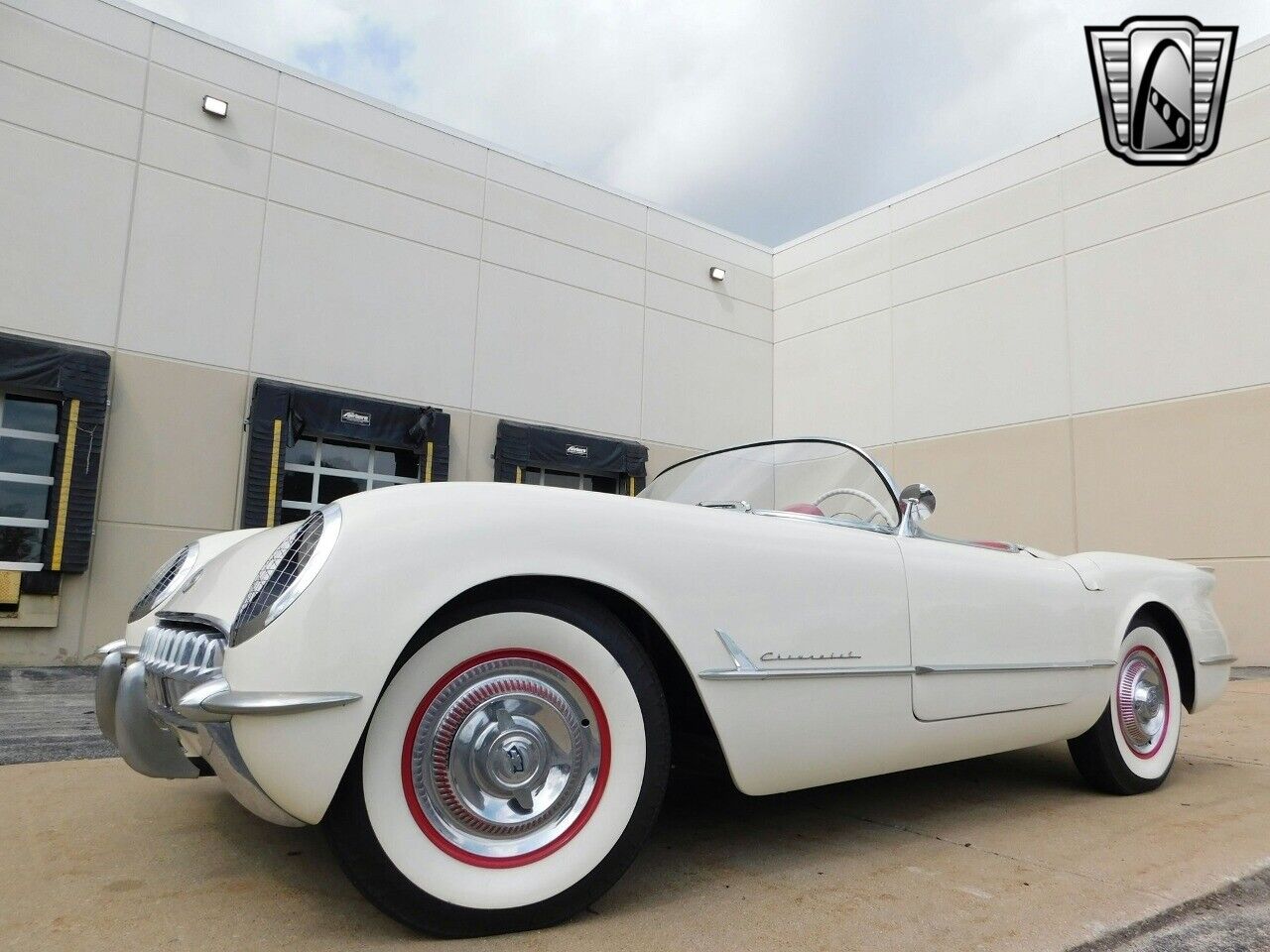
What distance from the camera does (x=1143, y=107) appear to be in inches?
355

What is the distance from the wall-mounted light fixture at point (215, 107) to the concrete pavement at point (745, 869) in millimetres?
7565

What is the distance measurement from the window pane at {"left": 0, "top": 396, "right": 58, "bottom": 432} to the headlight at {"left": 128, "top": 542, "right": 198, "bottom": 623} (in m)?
6.27

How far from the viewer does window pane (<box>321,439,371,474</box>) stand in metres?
9.12

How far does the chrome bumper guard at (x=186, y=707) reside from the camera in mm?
1457

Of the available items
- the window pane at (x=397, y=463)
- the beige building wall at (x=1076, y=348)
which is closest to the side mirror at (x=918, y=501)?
the beige building wall at (x=1076, y=348)

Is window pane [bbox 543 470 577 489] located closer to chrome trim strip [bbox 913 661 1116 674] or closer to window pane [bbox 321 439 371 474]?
window pane [bbox 321 439 371 474]

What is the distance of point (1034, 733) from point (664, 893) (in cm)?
151

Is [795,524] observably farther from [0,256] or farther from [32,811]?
[0,256]

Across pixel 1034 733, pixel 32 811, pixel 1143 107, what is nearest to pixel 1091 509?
pixel 1143 107

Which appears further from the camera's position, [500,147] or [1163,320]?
[500,147]

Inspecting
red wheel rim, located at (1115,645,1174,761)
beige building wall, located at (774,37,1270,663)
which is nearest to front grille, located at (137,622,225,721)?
red wheel rim, located at (1115,645,1174,761)

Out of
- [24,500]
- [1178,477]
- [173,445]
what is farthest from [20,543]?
[1178,477]

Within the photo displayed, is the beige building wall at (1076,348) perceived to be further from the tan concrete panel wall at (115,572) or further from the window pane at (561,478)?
the tan concrete panel wall at (115,572)

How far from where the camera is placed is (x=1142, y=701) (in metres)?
3.10
